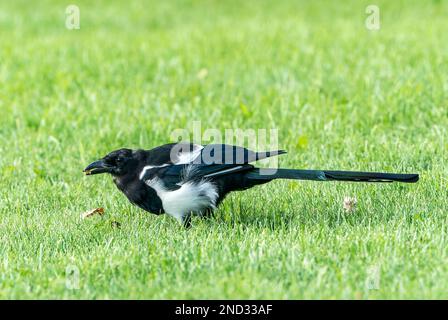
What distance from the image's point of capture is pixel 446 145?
21.5ft

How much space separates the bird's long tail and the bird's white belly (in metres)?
0.27

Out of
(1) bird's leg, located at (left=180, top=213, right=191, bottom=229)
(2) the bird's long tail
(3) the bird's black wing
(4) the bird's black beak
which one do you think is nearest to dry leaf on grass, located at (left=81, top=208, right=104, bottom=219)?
(4) the bird's black beak

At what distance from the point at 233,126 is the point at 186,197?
261cm

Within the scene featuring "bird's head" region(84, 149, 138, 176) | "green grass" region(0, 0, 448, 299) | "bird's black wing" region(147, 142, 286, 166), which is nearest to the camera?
"green grass" region(0, 0, 448, 299)

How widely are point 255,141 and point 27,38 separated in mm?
4962

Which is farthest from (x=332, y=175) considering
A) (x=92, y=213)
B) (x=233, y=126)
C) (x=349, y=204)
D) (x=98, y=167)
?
(x=233, y=126)

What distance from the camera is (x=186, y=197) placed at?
5.00 metres

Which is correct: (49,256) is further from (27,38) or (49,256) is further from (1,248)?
(27,38)

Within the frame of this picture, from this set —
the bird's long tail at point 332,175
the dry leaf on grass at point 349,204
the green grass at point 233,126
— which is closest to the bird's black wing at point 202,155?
the bird's long tail at point 332,175

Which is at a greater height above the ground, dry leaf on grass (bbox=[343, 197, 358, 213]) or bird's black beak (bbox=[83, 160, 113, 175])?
bird's black beak (bbox=[83, 160, 113, 175])

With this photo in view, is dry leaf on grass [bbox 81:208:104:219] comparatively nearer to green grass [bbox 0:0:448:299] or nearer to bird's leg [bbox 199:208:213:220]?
green grass [bbox 0:0:448:299]

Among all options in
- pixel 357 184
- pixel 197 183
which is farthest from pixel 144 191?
pixel 357 184

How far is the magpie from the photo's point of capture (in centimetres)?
500

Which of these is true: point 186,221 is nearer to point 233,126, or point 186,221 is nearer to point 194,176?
point 194,176
